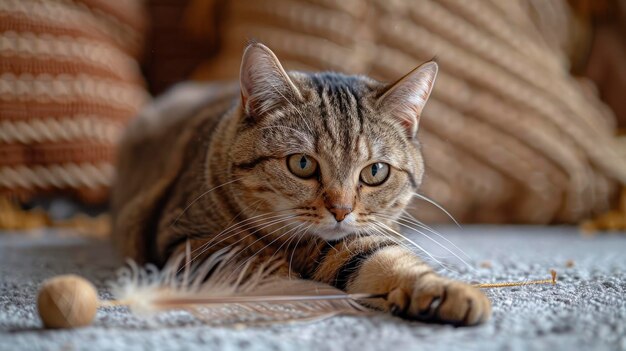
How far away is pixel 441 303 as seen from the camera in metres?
0.78

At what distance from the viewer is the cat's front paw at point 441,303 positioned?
763mm

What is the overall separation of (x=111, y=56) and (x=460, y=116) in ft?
4.55

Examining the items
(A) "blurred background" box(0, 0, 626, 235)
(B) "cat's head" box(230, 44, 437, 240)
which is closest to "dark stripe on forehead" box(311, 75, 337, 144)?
(B) "cat's head" box(230, 44, 437, 240)

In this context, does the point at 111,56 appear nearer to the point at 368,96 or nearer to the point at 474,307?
the point at 368,96

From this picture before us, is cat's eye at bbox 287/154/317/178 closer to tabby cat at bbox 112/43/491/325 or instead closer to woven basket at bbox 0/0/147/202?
tabby cat at bbox 112/43/491/325

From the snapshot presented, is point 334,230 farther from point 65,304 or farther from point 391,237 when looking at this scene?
point 65,304

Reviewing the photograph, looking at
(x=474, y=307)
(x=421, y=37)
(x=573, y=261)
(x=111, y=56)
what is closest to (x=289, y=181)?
(x=474, y=307)

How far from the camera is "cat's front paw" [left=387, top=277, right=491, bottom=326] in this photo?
0.76m

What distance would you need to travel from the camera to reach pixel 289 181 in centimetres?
104

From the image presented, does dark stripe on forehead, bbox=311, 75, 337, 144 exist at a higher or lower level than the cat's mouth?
higher

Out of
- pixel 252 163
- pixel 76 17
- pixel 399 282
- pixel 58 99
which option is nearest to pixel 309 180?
pixel 252 163

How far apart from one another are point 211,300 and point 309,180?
313 millimetres

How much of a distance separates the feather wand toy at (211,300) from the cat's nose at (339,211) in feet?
0.41

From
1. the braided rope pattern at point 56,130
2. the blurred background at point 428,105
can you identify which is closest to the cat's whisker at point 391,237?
the blurred background at point 428,105
